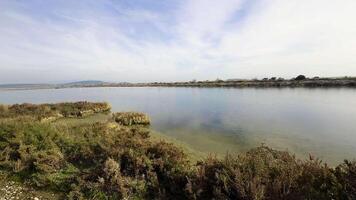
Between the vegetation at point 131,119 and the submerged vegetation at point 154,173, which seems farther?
the vegetation at point 131,119

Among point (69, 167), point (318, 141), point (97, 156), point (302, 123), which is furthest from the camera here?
point (302, 123)


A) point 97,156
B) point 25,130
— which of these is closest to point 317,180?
point 97,156

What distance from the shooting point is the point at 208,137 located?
56.5 ft

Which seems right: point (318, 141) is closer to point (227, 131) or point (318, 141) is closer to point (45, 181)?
point (227, 131)

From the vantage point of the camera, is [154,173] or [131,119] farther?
[131,119]

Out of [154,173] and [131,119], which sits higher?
[154,173]

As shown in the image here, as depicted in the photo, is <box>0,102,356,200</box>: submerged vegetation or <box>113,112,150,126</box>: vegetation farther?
<box>113,112,150,126</box>: vegetation

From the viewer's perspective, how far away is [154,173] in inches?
289

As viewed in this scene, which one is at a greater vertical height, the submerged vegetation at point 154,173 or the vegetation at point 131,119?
the submerged vegetation at point 154,173

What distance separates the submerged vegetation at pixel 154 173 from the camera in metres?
5.74

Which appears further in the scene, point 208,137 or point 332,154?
point 208,137

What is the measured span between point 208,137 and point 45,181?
1109cm

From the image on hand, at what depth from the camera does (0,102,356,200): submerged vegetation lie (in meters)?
5.74

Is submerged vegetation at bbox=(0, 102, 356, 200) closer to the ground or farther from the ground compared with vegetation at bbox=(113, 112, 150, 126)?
farther from the ground
